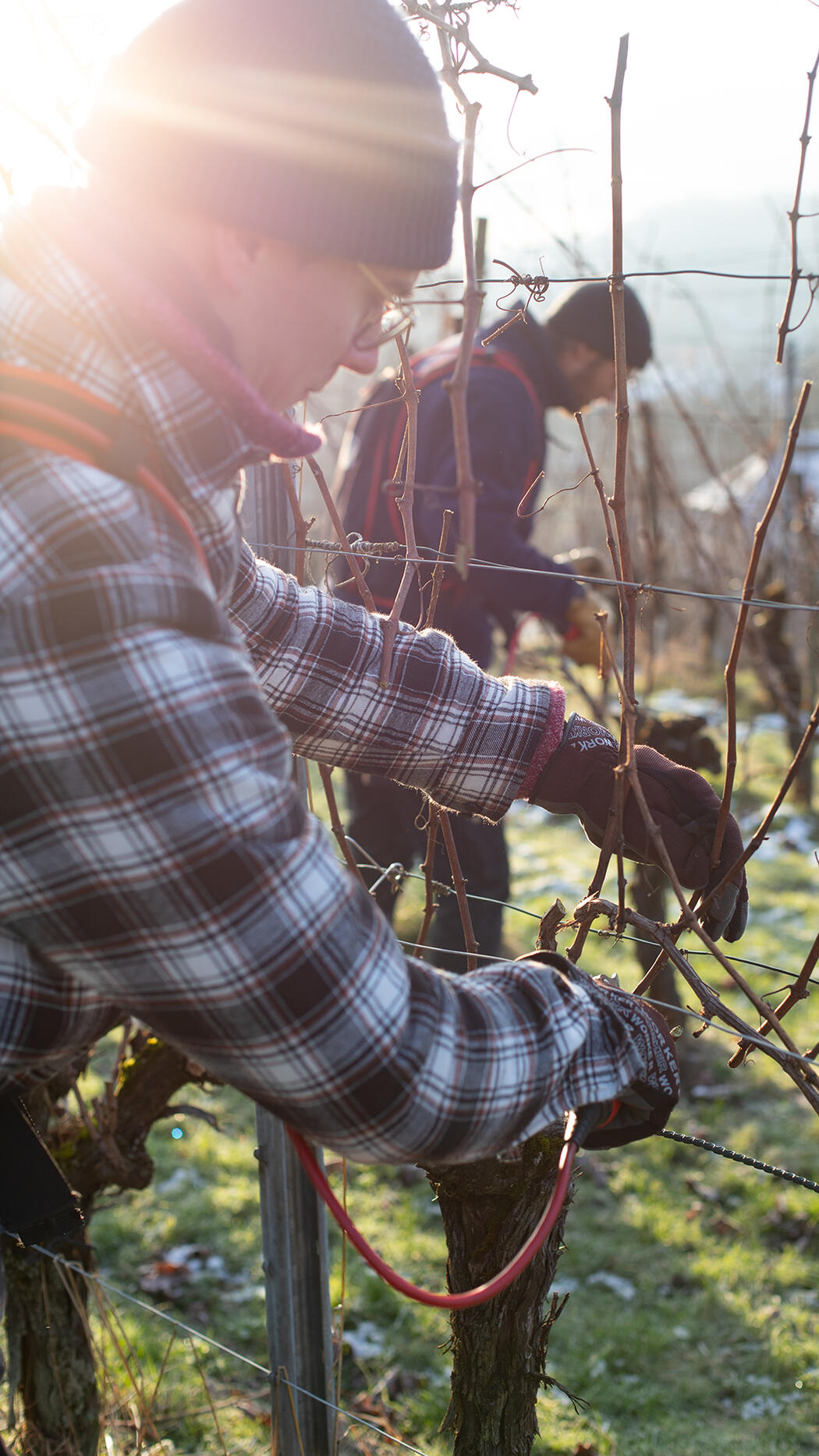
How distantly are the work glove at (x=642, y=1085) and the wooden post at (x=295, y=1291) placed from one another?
64cm

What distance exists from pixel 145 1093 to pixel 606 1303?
1.44 metres

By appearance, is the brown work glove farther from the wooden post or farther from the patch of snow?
the patch of snow

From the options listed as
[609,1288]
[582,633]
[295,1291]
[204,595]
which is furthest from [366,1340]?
[204,595]

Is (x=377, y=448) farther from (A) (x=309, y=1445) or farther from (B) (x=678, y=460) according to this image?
(B) (x=678, y=460)

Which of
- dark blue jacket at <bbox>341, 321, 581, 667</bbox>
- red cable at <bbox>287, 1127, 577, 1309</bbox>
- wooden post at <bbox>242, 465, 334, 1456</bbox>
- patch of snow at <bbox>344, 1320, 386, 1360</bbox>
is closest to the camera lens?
red cable at <bbox>287, 1127, 577, 1309</bbox>

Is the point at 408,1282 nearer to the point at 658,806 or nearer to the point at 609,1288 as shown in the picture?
the point at 658,806

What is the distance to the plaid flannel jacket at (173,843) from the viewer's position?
2.68 ft

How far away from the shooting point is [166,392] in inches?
35.2

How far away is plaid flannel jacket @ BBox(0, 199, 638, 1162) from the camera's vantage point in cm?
82

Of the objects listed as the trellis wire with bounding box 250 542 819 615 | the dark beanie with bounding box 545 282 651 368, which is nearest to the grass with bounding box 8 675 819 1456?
the trellis wire with bounding box 250 542 819 615

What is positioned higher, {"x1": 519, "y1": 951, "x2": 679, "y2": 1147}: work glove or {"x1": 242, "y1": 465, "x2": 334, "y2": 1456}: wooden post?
{"x1": 519, "y1": 951, "x2": 679, "y2": 1147}: work glove

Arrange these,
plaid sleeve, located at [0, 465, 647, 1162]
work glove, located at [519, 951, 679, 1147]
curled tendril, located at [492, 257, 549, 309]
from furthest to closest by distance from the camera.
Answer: curled tendril, located at [492, 257, 549, 309], work glove, located at [519, 951, 679, 1147], plaid sleeve, located at [0, 465, 647, 1162]

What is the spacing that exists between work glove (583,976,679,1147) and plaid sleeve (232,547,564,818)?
406 millimetres

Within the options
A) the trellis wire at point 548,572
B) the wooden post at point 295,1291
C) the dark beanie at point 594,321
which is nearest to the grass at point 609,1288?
the wooden post at point 295,1291
